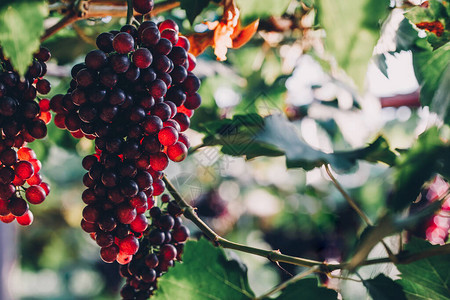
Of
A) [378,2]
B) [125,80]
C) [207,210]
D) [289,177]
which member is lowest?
[289,177]

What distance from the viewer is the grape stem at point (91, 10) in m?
0.66

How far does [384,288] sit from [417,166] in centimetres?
21

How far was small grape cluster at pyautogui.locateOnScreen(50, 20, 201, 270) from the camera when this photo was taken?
467 mm

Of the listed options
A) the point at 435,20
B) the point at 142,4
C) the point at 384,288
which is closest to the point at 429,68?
the point at 435,20

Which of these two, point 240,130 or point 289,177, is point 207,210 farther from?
point 240,130

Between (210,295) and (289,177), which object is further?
(289,177)

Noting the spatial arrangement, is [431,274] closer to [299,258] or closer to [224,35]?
[299,258]

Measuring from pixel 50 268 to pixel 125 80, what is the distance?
387 cm

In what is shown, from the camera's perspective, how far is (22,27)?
1.31 ft

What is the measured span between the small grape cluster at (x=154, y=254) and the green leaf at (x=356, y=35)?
339 millimetres

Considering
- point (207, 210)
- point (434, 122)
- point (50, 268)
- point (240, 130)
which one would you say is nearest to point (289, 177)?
point (207, 210)

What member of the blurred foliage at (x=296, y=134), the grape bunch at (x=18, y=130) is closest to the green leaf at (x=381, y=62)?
the blurred foliage at (x=296, y=134)

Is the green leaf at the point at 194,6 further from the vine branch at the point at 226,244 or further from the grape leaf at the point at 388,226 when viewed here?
the grape leaf at the point at 388,226

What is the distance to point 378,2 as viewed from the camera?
0.37 m
